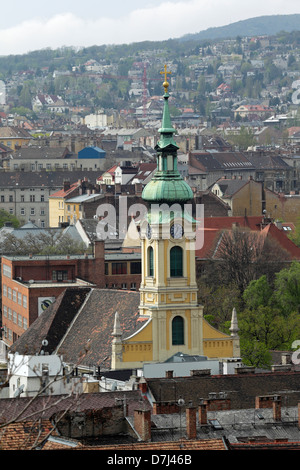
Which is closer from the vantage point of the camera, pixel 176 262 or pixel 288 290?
pixel 176 262

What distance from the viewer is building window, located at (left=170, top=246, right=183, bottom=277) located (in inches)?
2237

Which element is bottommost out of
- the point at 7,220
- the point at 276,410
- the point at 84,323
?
the point at 7,220

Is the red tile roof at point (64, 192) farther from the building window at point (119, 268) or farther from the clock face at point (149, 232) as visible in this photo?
the clock face at point (149, 232)

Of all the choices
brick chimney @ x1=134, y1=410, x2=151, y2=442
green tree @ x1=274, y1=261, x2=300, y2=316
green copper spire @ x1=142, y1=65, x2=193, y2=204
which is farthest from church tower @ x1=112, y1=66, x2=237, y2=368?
Result: green tree @ x1=274, y1=261, x2=300, y2=316

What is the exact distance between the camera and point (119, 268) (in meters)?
83.8

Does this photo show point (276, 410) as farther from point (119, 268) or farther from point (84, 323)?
point (119, 268)

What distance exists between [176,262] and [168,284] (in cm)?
82

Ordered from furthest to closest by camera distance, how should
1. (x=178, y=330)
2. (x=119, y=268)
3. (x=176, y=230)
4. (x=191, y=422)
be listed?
(x=119, y=268) < (x=178, y=330) < (x=176, y=230) < (x=191, y=422)

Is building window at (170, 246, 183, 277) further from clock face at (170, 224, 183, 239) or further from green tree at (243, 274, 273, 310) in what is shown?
green tree at (243, 274, 273, 310)

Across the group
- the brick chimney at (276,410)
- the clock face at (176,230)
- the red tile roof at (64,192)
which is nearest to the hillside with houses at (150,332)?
the brick chimney at (276,410)

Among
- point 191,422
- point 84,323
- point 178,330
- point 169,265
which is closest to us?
point 191,422

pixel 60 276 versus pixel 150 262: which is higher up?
pixel 150 262

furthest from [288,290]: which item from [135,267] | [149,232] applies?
[149,232]

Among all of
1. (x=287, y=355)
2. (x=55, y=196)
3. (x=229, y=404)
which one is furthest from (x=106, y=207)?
(x=229, y=404)
